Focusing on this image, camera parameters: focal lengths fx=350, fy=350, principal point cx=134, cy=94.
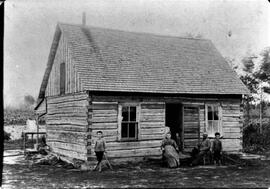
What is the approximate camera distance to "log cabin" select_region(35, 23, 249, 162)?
15.1 meters

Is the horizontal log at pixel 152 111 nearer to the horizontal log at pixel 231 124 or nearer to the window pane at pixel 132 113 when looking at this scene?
the window pane at pixel 132 113

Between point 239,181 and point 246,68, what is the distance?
18.6 metres

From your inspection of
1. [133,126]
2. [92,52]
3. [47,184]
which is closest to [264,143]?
[133,126]

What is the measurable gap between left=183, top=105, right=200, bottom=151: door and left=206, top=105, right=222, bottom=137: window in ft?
2.55

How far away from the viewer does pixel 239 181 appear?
11.7m

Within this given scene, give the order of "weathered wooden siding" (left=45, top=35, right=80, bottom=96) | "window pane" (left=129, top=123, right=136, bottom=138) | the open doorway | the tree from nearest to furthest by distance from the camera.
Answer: "window pane" (left=129, top=123, right=136, bottom=138) < "weathered wooden siding" (left=45, top=35, right=80, bottom=96) < the open doorway < the tree

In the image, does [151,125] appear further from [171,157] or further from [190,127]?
[190,127]

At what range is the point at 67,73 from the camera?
16.6 meters

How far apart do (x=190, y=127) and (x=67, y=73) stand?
6.42 metres

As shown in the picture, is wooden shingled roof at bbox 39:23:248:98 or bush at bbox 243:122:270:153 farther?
bush at bbox 243:122:270:153

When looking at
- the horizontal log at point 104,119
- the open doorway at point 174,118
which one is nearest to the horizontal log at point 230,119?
the open doorway at point 174,118

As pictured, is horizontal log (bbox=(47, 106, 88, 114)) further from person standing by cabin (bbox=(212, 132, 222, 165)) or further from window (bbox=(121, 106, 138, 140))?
person standing by cabin (bbox=(212, 132, 222, 165))

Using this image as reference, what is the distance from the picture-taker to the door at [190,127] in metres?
16.8

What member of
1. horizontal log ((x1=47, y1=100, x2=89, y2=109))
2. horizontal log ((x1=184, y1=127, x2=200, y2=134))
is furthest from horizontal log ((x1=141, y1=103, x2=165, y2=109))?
horizontal log ((x1=47, y1=100, x2=89, y2=109))
